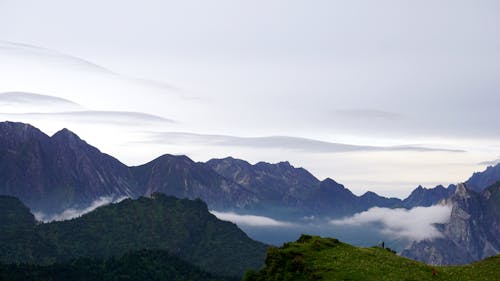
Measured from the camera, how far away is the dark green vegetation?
115 metres

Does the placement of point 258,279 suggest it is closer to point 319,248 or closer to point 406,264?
point 319,248

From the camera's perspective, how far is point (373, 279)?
360ft

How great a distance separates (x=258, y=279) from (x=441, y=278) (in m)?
51.5

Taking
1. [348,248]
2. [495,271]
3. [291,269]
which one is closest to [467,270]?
[495,271]

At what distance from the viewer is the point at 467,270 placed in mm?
125125

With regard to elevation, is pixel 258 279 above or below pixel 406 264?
below

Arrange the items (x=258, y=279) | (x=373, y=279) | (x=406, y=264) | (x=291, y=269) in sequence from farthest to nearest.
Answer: (x=258, y=279)
(x=291, y=269)
(x=406, y=264)
(x=373, y=279)

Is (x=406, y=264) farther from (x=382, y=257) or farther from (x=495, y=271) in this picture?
(x=495, y=271)

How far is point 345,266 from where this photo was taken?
12156 cm

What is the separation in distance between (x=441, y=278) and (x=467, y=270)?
14.2 meters

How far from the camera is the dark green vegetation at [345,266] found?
11494 cm

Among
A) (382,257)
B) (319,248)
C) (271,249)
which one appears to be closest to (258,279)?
(271,249)

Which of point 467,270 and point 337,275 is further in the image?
point 467,270

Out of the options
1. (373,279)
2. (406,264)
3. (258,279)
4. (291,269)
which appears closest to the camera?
(373,279)
